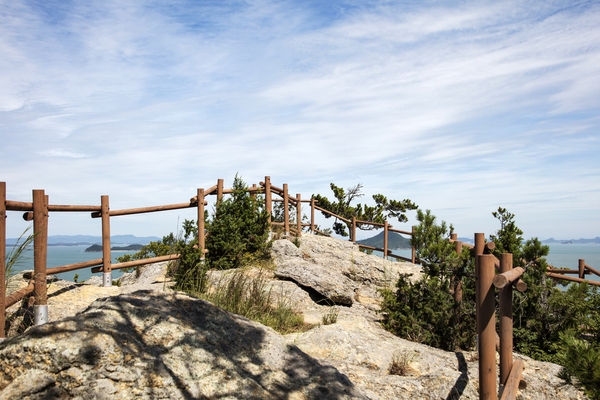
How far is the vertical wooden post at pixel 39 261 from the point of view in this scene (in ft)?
19.8

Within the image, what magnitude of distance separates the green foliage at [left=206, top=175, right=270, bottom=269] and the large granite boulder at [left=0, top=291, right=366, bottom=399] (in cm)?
705

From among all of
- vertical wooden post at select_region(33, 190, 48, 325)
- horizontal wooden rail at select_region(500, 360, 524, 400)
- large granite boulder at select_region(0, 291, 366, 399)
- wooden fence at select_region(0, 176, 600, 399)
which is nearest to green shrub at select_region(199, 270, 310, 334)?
vertical wooden post at select_region(33, 190, 48, 325)

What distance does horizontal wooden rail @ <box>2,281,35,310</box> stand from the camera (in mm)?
5445

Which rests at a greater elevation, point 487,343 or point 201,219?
point 201,219

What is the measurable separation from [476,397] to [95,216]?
6.10 meters

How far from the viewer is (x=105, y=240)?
7.82m

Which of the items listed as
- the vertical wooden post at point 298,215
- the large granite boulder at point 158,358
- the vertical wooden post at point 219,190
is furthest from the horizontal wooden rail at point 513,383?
the vertical wooden post at point 298,215

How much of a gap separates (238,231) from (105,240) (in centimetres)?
347

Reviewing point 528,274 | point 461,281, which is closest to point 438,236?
point 461,281

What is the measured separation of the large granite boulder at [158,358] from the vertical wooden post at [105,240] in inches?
191

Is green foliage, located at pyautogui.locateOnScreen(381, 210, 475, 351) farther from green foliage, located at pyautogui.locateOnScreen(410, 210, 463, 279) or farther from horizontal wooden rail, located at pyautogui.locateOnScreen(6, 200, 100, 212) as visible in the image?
horizontal wooden rail, located at pyautogui.locateOnScreen(6, 200, 100, 212)

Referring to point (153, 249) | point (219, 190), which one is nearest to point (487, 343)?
point (219, 190)

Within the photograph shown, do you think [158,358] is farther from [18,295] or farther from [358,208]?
[358,208]

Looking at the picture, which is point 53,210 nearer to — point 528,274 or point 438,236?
point 438,236
